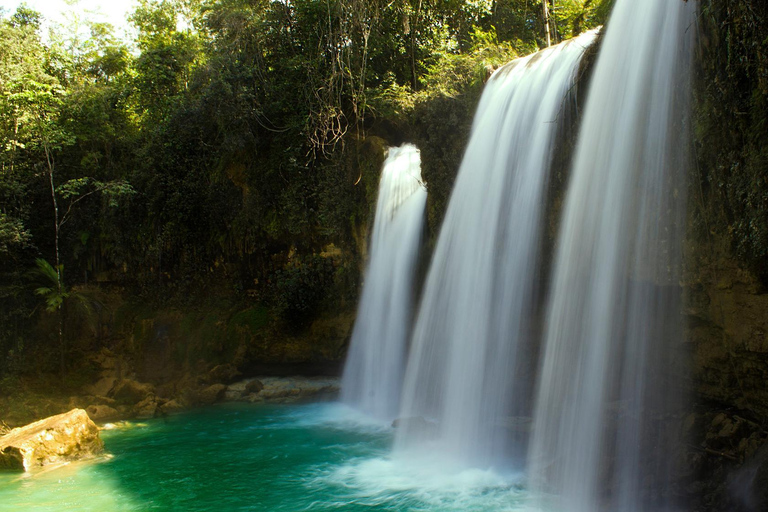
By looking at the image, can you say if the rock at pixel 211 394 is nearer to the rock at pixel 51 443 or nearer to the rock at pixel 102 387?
the rock at pixel 102 387

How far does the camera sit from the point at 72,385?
14.8 metres

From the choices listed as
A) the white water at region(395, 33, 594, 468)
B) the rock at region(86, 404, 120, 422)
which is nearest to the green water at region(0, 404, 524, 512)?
the white water at region(395, 33, 594, 468)

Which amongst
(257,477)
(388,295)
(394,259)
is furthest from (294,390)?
(257,477)

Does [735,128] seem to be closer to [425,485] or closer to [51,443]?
[425,485]

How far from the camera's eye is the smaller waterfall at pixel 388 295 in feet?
41.8

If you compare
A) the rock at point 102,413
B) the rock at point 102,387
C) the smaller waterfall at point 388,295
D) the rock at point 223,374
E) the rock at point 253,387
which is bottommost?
the rock at point 102,413

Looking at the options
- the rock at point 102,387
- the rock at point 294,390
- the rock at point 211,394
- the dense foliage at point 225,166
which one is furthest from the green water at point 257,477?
the dense foliage at point 225,166

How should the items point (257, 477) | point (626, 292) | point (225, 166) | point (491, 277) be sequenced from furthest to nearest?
point (225, 166) → point (491, 277) → point (257, 477) → point (626, 292)

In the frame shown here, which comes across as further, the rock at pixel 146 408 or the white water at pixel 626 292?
the rock at pixel 146 408

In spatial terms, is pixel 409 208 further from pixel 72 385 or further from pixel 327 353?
pixel 72 385

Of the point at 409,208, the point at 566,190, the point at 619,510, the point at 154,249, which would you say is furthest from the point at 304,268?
the point at 619,510

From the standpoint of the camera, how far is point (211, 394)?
1409cm

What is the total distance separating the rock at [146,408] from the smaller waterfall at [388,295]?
4.47 m

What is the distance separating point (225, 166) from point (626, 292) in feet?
41.2
